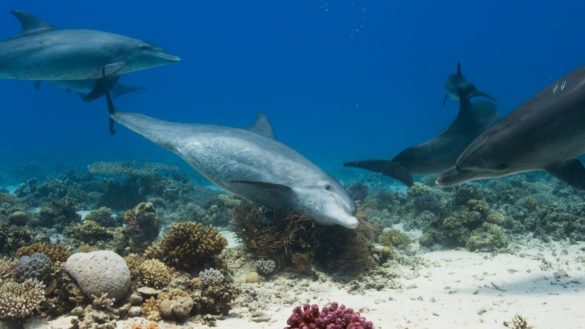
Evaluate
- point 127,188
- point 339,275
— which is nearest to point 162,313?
point 339,275

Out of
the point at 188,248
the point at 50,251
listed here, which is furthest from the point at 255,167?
the point at 50,251

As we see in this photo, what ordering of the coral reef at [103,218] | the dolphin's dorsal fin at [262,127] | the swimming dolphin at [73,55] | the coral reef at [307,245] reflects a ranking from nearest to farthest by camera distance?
1. the coral reef at [307,245]
2. the swimming dolphin at [73,55]
3. the dolphin's dorsal fin at [262,127]
4. the coral reef at [103,218]

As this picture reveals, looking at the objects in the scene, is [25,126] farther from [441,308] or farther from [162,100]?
[441,308]

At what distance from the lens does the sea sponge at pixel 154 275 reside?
208 inches

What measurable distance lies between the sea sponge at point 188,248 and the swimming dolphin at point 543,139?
394 centimetres

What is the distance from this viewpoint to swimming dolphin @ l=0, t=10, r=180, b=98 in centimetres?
777

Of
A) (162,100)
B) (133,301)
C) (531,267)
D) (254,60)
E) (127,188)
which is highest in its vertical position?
(254,60)

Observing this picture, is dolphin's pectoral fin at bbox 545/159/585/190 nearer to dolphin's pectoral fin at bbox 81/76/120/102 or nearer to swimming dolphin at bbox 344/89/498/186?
swimming dolphin at bbox 344/89/498/186

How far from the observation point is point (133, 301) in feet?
16.1

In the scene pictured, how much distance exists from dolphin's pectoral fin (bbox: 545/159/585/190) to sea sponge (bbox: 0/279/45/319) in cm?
658

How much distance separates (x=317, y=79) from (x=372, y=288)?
168 metres

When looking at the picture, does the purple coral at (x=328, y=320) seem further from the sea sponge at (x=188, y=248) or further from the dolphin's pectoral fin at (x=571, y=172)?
the dolphin's pectoral fin at (x=571, y=172)

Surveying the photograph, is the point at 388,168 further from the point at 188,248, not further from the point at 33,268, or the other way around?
the point at 33,268

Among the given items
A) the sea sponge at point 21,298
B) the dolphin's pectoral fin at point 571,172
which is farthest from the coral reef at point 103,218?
the dolphin's pectoral fin at point 571,172
